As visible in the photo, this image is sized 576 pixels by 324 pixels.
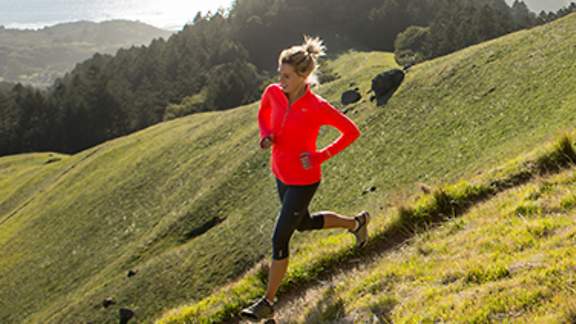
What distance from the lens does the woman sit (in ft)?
24.7

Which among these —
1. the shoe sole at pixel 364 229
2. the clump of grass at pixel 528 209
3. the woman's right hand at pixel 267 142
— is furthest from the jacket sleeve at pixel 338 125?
the clump of grass at pixel 528 209

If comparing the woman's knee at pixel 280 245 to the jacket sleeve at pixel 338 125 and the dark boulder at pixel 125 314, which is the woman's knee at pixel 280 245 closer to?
the jacket sleeve at pixel 338 125

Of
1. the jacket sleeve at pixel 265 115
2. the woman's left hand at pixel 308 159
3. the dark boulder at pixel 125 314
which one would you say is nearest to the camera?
the woman's left hand at pixel 308 159

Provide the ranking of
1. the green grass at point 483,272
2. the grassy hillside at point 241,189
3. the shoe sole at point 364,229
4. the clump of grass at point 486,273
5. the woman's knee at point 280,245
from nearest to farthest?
the green grass at point 483,272
the clump of grass at point 486,273
the woman's knee at point 280,245
the shoe sole at point 364,229
the grassy hillside at point 241,189

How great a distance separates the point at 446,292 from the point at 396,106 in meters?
27.6

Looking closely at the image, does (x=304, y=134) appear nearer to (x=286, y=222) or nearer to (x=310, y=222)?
(x=286, y=222)

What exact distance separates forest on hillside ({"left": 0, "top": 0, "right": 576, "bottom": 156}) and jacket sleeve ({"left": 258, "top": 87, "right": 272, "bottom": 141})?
327ft

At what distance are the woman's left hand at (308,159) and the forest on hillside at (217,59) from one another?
101 m

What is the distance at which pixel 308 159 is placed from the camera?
290 inches

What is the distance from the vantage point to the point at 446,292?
6238 mm

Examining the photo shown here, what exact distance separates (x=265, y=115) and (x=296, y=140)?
1.22 metres

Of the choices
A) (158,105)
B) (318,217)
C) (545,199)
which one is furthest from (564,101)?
(158,105)

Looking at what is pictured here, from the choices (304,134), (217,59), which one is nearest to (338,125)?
(304,134)

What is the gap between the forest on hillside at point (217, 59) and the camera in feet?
404
